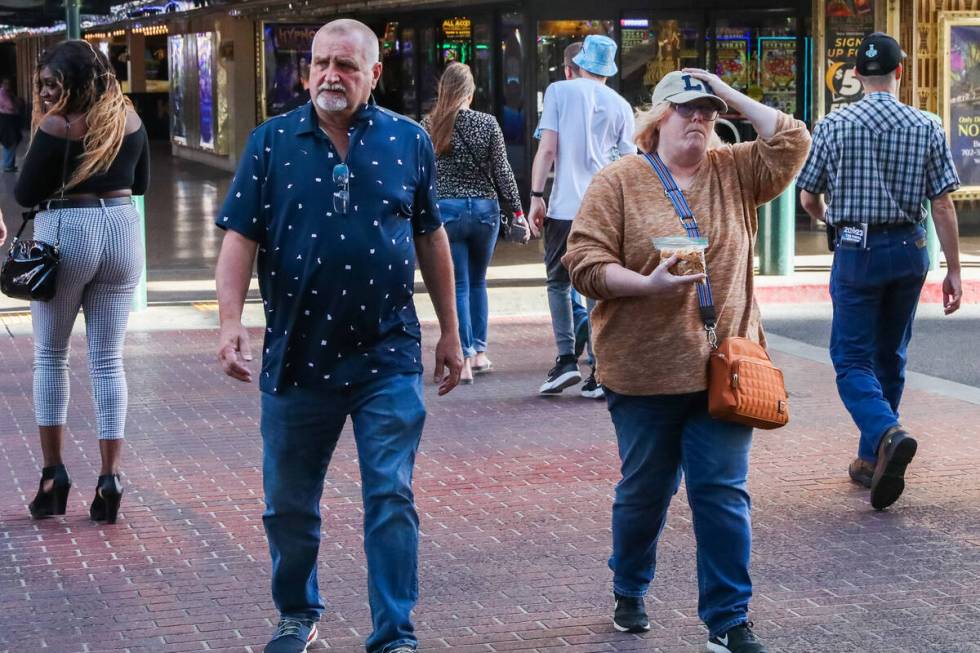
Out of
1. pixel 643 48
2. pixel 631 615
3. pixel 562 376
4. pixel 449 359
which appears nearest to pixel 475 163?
pixel 562 376

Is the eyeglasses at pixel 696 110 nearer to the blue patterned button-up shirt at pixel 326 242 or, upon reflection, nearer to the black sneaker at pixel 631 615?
the blue patterned button-up shirt at pixel 326 242

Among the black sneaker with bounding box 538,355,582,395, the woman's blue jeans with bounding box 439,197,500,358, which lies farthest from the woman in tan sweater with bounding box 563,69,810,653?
the woman's blue jeans with bounding box 439,197,500,358

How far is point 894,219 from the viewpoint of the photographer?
646 centimetres

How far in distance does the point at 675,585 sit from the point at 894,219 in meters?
1.95

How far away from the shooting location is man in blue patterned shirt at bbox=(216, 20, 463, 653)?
4.38 metres

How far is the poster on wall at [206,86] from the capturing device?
30891mm

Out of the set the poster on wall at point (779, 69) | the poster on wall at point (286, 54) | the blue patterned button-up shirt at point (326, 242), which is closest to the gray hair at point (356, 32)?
the blue patterned button-up shirt at point (326, 242)

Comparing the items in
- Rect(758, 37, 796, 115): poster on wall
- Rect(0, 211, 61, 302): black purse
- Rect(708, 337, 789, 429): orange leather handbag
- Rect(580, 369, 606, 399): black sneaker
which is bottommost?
Rect(580, 369, 606, 399): black sneaker

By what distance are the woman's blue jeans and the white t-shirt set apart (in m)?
0.44

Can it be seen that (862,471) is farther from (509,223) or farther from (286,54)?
(286,54)

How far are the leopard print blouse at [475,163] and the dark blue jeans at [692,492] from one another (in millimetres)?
4305

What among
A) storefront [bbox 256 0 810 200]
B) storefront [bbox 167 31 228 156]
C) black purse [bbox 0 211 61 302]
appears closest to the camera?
black purse [bbox 0 211 61 302]

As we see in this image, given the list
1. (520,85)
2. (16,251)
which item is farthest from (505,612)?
(520,85)

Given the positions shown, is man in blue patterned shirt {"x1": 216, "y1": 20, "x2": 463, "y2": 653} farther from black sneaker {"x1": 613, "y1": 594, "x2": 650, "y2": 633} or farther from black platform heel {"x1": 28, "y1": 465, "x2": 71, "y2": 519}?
black platform heel {"x1": 28, "y1": 465, "x2": 71, "y2": 519}
